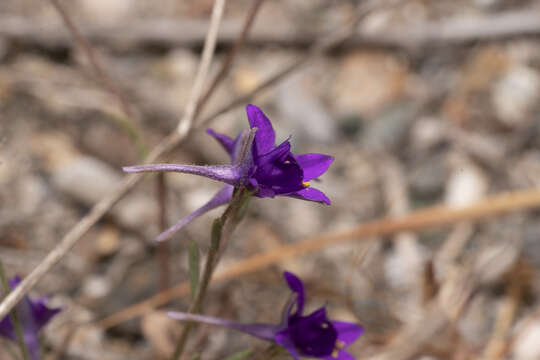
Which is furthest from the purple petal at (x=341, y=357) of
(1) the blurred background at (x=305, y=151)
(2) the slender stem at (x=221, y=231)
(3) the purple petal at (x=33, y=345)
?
(3) the purple petal at (x=33, y=345)

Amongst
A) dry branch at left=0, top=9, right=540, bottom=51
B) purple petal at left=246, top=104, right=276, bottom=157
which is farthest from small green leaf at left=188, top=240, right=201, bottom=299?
dry branch at left=0, top=9, right=540, bottom=51

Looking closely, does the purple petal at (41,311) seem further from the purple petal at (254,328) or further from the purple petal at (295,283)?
the purple petal at (295,283)

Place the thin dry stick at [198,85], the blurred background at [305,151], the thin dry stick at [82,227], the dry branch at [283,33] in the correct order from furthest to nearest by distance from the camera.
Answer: the dry branch at [283,33] → the blurred background at [305,151] → the thin dry stick at [198,85] → the thin dry stick at [82,227]

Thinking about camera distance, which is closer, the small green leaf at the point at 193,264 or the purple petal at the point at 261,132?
the purple petal at the point at 261,132

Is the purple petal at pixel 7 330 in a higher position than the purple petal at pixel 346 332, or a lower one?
lower

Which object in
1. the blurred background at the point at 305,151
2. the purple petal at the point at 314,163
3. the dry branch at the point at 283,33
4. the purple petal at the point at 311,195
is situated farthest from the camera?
the dry branch at the point at 283,33

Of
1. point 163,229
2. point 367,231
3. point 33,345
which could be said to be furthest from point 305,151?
point 33,345

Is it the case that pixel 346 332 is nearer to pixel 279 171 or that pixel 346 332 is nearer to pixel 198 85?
pixel 279 171
